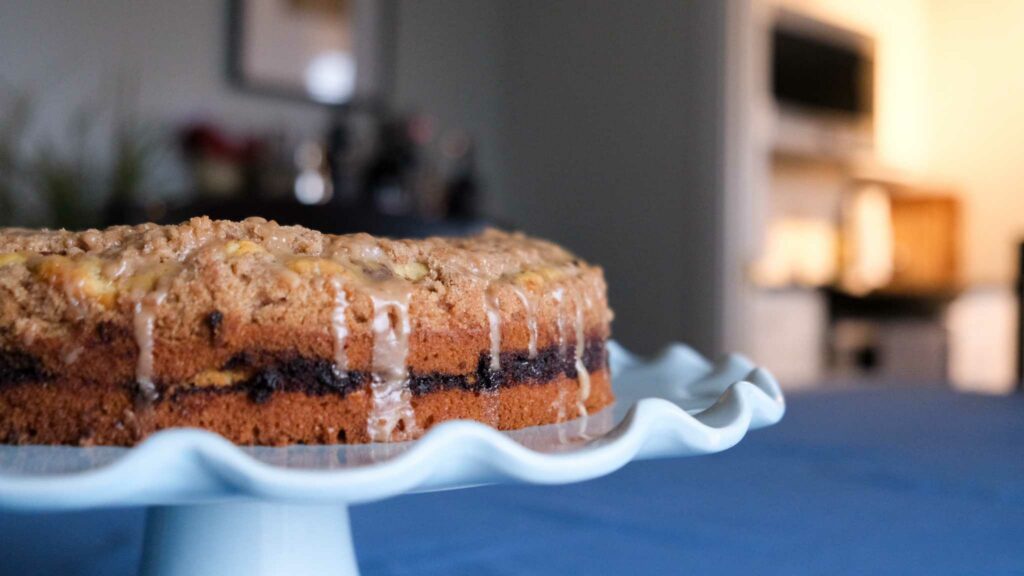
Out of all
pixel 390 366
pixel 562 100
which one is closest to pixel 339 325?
pixel 390 366

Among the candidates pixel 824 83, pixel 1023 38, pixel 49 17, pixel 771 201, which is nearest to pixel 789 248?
pixel 771 201

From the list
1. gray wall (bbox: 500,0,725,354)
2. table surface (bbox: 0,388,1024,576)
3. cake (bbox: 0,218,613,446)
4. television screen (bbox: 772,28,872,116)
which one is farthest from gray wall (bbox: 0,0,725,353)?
cake (bbox: 0,218,613,446)

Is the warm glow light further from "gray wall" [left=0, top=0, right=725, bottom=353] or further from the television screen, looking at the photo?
the television screen

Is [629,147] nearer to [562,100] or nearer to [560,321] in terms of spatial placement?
[562,100]

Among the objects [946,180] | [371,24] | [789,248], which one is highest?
[371,24]

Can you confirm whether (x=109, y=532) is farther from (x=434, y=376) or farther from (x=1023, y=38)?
(x=1023, y=38)

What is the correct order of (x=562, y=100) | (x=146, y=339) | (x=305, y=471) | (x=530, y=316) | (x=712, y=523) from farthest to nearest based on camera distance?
(x=562, y=100), (x=712, y=523), (x=530, y=316), (x=146, y=339), (x=305, y=471)
